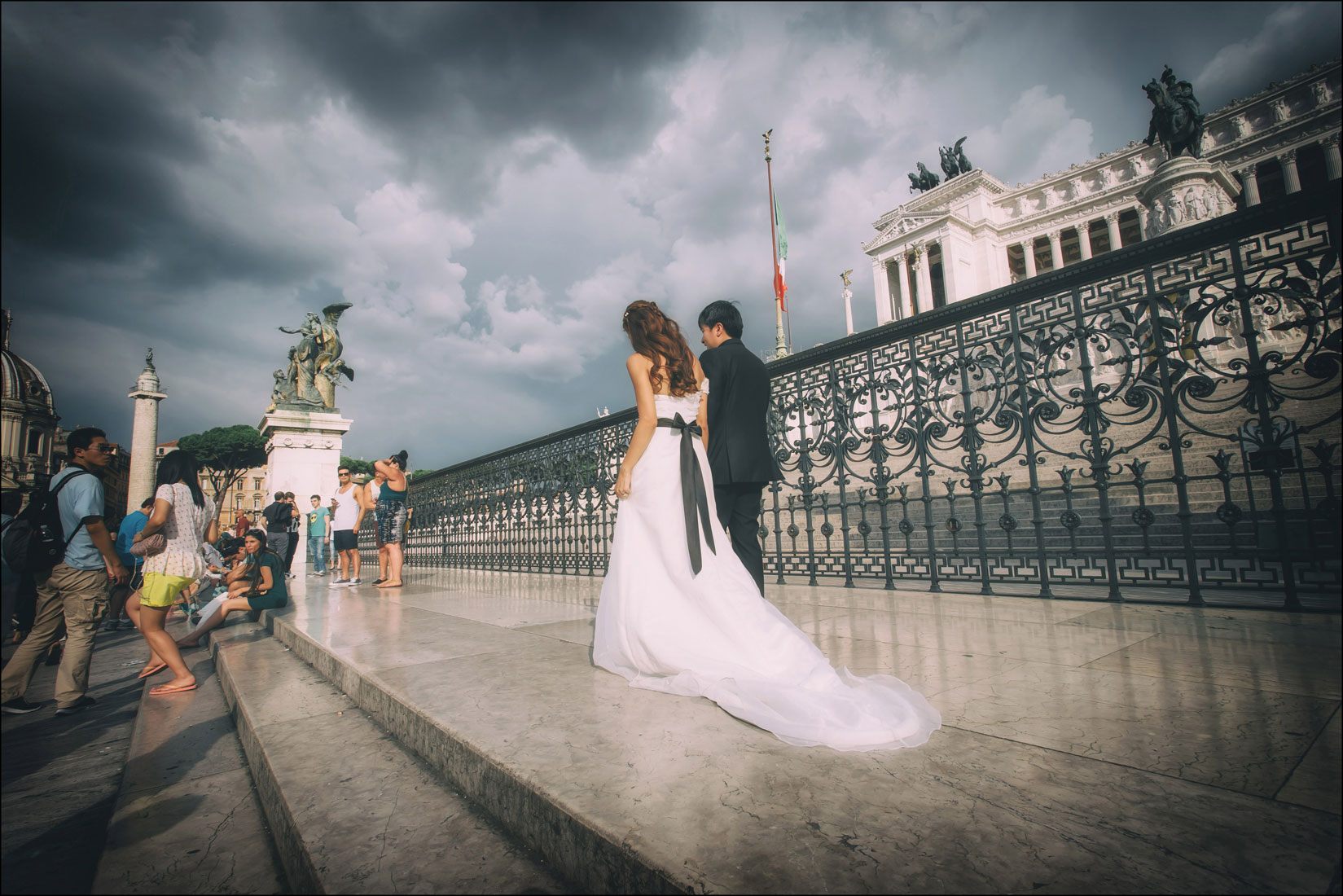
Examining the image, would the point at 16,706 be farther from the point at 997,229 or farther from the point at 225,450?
the point at 225,450

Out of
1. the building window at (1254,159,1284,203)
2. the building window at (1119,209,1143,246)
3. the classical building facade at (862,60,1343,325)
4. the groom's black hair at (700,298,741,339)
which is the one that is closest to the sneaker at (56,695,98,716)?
the groom's black hair at (700,298,741,339)

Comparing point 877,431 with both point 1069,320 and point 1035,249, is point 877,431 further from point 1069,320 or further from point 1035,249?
point 1035,249

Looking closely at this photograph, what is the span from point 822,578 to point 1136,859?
5.32 m

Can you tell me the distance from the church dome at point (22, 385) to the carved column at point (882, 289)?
51.3 metres

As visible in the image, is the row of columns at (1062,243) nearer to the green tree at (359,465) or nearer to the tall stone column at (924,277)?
the tall stone column at (924,277)

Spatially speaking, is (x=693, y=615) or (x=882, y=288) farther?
(x=882, y=288)

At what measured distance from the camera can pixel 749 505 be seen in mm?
3557

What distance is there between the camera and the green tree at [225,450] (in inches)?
1978

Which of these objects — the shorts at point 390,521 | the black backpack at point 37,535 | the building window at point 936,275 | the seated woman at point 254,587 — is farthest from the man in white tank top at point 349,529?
the building window at point 936,275

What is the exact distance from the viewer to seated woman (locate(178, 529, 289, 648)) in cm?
551

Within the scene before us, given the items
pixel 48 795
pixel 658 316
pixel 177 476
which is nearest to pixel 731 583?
pixel 658 316

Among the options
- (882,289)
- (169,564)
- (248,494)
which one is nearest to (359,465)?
(248,494)

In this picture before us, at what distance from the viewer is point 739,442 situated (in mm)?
3475

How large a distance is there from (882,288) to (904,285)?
2188 millimetres
